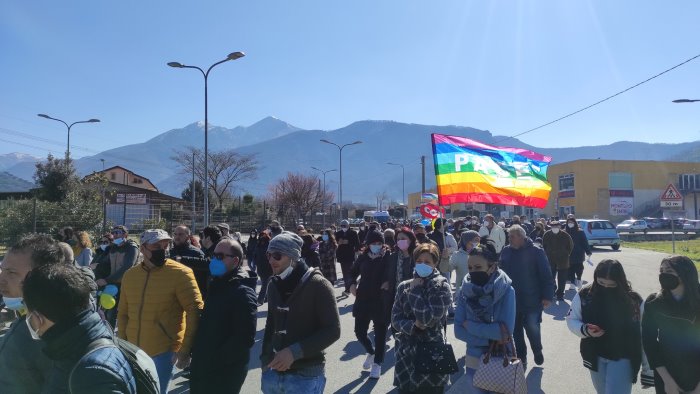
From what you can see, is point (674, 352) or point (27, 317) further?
point (674, 352)

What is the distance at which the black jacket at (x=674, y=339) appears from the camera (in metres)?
3.77

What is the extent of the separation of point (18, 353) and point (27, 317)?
18 centimetres

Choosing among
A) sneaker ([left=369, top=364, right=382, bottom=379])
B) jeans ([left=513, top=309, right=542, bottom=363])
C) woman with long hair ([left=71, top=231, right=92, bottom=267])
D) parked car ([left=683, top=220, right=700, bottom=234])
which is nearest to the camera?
sneaker ([left=369, top=364, right=382, bottom=379])

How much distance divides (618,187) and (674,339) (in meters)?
62.6

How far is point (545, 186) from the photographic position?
11180mm

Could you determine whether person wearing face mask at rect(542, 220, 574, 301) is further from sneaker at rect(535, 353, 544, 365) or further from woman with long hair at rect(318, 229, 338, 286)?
woman with long hair at rect(318, 229, 338, 286)

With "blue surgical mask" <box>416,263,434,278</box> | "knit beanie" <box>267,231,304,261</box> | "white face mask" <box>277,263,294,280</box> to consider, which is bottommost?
"blue surgical mask" <box>416,263,434,278</box>

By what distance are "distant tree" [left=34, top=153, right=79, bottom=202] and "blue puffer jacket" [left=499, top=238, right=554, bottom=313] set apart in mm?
24909

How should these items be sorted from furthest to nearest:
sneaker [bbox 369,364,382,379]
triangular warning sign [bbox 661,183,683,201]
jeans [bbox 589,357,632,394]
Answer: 1. triangular warning sign [bbox 661,183,683,201]
2. sneaker [bbox 369,364,382,379]
3. jeans [bbox 589,357,632,394]

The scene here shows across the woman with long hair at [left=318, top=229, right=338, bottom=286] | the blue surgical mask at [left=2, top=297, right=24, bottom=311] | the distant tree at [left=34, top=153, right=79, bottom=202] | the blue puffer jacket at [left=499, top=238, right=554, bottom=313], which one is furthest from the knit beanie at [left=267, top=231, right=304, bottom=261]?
the distant tree at [left=34, top=153, right=79, bottom=202]

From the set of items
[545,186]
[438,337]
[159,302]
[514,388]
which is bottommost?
[514,388]

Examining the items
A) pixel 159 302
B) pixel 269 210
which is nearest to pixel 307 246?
pixel 159 302

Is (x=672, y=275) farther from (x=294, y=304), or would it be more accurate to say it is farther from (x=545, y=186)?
(x=545, y=186)

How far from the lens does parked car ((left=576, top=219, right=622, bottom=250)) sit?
28266mm
